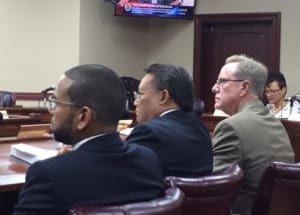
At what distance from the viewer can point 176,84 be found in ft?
7.11

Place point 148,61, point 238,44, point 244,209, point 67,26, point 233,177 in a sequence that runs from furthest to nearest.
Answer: point 148,61
point 238,44
point 67,26
point 244,209
point 233,177

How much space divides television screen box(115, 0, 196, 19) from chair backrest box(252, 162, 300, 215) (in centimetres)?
523

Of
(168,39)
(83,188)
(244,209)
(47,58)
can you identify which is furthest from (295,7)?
(83,188)

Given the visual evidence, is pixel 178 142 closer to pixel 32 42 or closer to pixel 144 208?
pixel 144 208

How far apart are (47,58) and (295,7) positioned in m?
3.12

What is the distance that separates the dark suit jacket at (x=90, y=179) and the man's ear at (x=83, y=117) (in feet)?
0.23

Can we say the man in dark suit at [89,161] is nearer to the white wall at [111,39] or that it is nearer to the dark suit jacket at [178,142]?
the dark suit jacket at [178,142]

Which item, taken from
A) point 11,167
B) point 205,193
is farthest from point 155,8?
point 205,193

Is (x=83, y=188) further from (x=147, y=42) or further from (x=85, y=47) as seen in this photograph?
(x=147, y=42)

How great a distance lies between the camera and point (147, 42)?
783 cm

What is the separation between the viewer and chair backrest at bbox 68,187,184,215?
1162 millimetres

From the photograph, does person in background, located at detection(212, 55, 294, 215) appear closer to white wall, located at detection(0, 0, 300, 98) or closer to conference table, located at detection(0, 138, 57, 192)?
conference table, located at detection(0, 138, 57, 192)

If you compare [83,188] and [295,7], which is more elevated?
[295,7]

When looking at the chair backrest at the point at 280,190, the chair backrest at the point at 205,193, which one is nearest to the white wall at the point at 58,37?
the chair backrest at the point at 280,190
